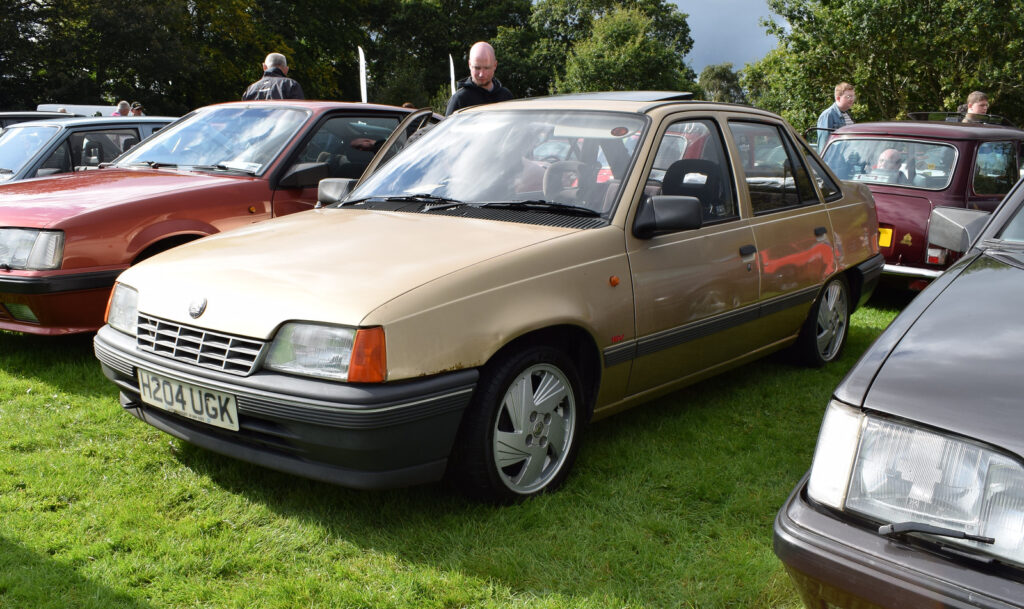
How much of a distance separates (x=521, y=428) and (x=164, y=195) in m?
2.88

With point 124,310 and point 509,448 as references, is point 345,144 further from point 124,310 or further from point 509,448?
point 509,448

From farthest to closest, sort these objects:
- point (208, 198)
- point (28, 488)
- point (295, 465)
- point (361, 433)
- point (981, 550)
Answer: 1. point (208, 198)
2. point (28, 488)
3. point (295, 465)
4. point (361, 433)
5. point (981, 550)

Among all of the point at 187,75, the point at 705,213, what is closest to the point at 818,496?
the point at 705,213

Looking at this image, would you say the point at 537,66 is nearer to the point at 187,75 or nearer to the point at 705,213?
the point at 187,75

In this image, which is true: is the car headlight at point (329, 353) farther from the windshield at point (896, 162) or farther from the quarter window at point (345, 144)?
the windshield at point (896, 162)

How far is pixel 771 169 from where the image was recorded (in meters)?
4.62

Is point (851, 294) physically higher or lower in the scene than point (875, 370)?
lower

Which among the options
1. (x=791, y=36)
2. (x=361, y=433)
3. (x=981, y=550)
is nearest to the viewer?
(x=981, y=550)

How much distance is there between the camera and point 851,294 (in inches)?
212

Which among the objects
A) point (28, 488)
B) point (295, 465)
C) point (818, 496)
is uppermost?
point (818, 496)

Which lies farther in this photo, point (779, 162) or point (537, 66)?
point (537, 66)

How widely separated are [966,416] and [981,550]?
0.24 meters

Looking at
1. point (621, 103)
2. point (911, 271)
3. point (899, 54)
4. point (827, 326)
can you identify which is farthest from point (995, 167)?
point (899, 54)

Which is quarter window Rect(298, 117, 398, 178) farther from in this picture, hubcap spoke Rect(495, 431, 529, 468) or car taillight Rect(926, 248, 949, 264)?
car taillight Rect(926, 248, 949, 264)
